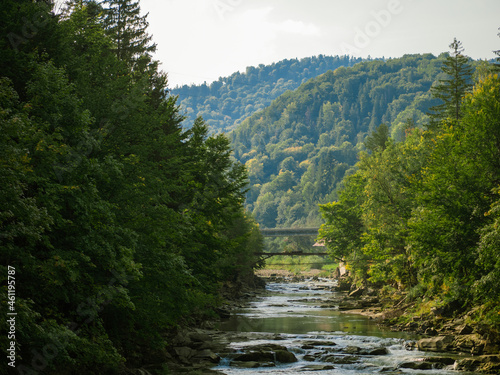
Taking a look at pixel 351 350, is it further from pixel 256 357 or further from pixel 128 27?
pixel 128 27

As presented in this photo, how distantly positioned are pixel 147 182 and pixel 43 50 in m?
6.64

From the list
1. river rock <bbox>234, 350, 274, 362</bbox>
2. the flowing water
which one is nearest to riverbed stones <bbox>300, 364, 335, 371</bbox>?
the flowing water

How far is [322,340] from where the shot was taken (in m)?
33.0

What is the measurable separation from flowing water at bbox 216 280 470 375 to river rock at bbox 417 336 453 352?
0.83 m

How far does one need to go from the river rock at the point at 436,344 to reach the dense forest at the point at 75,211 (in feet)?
46.6

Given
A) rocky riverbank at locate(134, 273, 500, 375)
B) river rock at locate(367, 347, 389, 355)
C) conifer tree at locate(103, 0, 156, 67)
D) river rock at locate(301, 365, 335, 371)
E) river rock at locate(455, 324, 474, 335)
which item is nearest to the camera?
rocky riverbank at locate(134, 273, 500, 375)

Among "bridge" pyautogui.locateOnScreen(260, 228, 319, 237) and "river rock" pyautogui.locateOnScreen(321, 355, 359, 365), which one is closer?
"river rock" pyautogui.locateOnScreen(321, 355, 359, 365)

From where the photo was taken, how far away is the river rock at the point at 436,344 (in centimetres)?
2881

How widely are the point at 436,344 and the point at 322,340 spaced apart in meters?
7.38

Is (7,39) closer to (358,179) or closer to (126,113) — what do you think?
(126,113)

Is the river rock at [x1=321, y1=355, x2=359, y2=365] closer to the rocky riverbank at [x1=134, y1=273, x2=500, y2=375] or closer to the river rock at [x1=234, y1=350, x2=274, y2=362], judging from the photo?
the rocky riverbank at [x1=134, y1=273, x2=500, y2=375]

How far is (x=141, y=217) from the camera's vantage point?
19.7 meters

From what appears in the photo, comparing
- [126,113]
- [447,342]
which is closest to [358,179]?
[447,342]

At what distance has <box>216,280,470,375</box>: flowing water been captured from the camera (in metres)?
25.2
